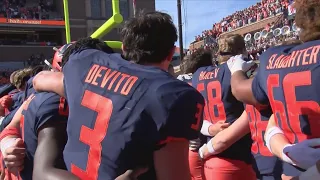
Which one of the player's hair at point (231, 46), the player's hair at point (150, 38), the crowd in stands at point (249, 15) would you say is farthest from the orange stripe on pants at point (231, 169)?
the crowd in stands at point (249, 15)

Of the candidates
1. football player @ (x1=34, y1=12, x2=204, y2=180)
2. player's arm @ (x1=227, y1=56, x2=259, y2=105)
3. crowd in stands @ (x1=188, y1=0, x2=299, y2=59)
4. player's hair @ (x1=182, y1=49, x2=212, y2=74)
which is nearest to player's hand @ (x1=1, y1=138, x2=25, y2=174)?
football player @ (x1=34, y1=12, x2=204, y2=180)

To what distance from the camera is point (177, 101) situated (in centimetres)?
138

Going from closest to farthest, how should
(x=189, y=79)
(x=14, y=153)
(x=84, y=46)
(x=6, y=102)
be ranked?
(x=84, y=46), (x=14, y=153), (x=6, y=102), (x=189, y=79)

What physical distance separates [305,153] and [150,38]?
2.53 feet

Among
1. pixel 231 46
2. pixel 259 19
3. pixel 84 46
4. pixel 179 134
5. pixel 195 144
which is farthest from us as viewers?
pixel 259 19

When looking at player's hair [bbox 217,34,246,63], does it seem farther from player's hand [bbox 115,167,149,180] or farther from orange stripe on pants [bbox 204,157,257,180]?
player's hand [bbox 115,167,149,180]

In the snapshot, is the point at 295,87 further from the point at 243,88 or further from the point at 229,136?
the point at 229,136

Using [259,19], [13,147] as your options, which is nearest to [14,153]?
[13,147]

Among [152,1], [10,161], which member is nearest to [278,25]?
[152,1]

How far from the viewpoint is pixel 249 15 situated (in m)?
28.2

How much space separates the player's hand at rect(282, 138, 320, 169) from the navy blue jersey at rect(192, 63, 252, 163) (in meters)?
1.34

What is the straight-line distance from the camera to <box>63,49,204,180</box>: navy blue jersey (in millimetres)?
1395

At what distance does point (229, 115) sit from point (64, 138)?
5.21 ft

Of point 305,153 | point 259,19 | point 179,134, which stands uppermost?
point 259,19
